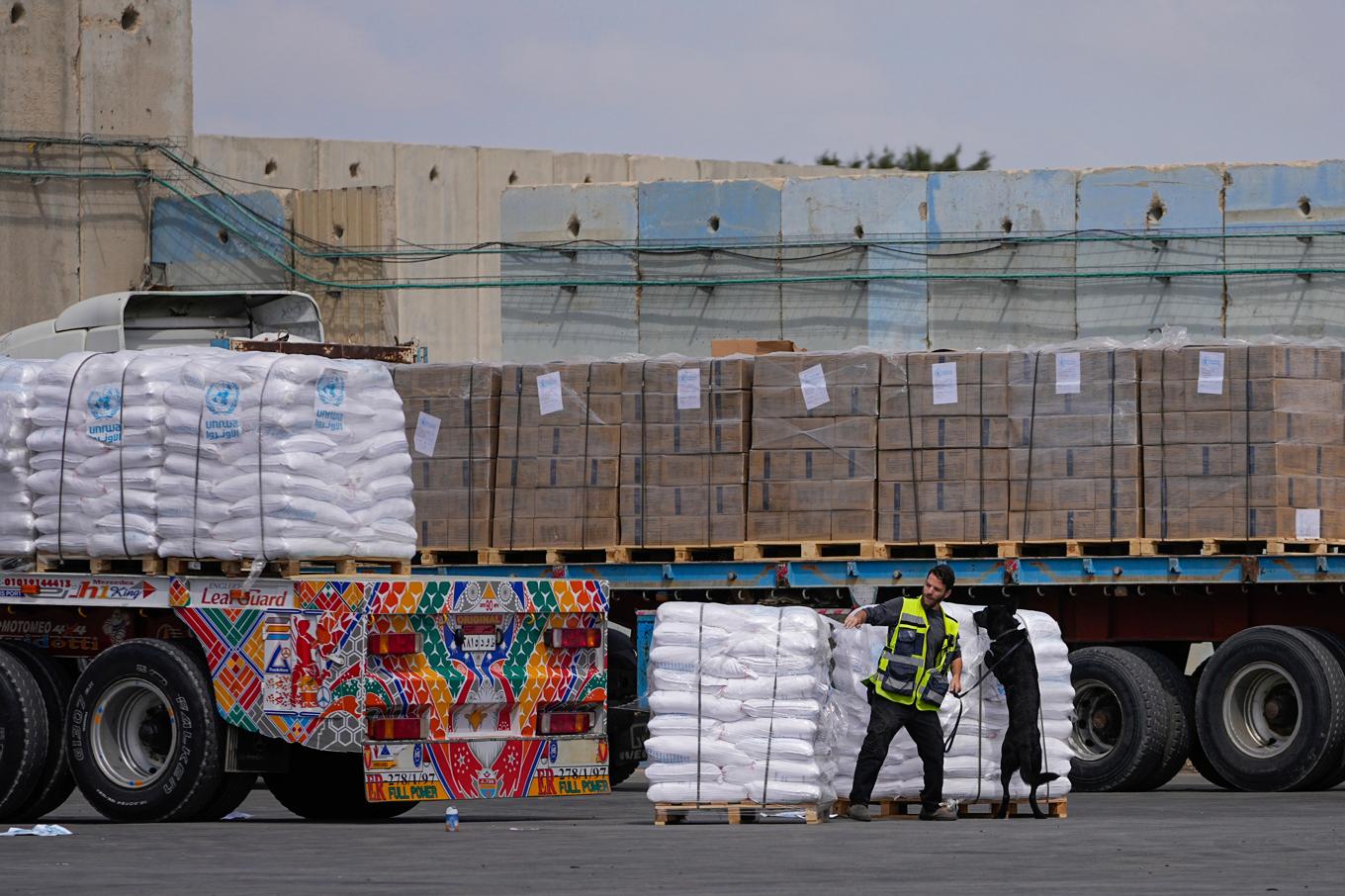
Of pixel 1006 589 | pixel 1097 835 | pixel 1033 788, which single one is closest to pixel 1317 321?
pixel 1006 589

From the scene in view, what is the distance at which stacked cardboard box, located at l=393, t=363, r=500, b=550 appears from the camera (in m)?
17.2

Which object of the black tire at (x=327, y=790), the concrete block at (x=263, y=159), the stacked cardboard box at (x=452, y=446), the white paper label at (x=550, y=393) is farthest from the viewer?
the concrete block at (x=263, y=159)

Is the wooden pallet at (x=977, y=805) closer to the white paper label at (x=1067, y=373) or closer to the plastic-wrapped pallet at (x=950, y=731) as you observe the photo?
the plastic-wrapped pallet at (x=950, y=731)

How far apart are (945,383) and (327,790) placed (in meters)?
5.29

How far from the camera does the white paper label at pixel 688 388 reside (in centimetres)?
1659

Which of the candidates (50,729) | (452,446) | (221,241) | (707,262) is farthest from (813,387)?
(221,241)

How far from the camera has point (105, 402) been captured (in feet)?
41.8

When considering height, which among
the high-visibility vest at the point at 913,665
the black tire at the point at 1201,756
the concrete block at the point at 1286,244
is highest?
the concrete block at the point at 1286,244

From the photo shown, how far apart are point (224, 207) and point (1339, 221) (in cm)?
1392

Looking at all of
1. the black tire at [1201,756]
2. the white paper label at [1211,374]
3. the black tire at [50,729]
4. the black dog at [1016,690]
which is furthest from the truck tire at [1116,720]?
the black tire at [50,729]

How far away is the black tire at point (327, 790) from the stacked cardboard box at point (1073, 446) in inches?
197

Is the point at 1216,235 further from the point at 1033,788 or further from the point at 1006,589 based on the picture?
the point at 1033,788

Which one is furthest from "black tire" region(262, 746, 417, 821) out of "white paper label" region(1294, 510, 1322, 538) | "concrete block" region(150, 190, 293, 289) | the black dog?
"concrete block" region(150, 190, 293, 289)

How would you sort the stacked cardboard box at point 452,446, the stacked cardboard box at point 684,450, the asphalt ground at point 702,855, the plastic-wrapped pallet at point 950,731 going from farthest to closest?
the stacked cardboard box at point 452,446
the stacked cardboard box at point 684,450
the plastic-wrapped pallet at point 950,731
the asphalt ground at point 702,855
